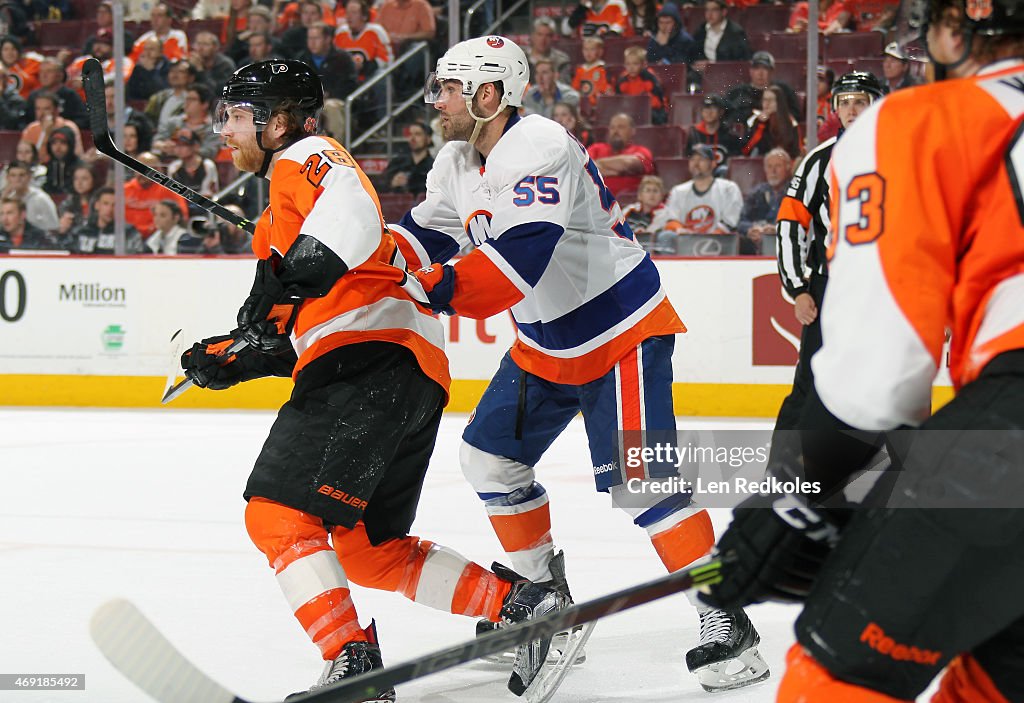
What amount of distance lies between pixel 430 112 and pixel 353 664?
5249mm

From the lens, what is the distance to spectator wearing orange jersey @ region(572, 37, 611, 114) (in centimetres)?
677

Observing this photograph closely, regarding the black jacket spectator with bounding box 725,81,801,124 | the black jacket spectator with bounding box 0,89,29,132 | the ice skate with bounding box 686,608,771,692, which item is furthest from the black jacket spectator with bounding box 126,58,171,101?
the ice skate with bounding box 686,608,771,692

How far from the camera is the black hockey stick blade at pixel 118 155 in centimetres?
286

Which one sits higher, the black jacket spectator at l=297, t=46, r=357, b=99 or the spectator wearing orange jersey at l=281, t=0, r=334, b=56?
the spectator wearing orange jersey at l=281, t=0, r=334, b=56

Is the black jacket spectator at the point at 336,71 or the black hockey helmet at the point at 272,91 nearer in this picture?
the black hockey helmet at the point at 272,91

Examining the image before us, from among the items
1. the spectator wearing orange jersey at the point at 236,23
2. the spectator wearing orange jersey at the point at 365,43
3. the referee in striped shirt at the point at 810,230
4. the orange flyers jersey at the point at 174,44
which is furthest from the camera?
the spectator wearing orange jersey at the point at 236,23

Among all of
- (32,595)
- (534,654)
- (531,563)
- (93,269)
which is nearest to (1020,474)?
(534,654)

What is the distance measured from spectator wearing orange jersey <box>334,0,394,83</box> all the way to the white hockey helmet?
16.1 ft

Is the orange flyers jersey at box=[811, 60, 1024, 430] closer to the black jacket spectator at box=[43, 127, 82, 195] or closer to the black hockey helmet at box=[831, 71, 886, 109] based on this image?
the black hockey helmet at box=[831, 71, 886, 109]

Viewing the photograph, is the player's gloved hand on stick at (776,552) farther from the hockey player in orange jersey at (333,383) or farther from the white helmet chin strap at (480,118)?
the white helmet chin strap at (480,118)

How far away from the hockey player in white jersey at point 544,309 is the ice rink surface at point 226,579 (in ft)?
0.64

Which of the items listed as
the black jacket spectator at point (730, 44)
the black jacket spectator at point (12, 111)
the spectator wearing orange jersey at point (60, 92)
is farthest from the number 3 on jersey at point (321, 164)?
the black jacket spectator at point (12, 111)

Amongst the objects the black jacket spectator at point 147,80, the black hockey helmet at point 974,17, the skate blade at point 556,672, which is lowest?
the skate blade at point 556,672

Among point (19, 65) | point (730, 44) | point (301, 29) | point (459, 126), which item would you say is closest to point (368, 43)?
point (301, 29)
